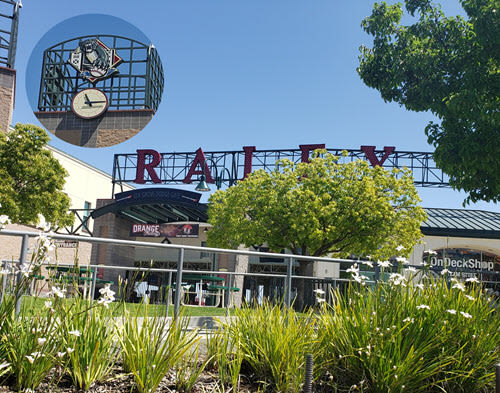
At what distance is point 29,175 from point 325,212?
15.1 meters

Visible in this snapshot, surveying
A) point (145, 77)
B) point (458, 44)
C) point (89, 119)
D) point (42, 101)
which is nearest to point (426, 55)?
point (458, 44)

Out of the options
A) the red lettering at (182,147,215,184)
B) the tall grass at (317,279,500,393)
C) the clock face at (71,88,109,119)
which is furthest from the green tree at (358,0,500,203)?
the clock face at (71,88,109,119)

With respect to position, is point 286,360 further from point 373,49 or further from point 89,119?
point 89,119

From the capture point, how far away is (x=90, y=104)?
4244 cm

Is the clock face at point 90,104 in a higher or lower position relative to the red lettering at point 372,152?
higher

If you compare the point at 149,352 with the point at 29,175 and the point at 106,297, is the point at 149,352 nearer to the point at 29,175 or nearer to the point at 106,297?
the point at 106,297

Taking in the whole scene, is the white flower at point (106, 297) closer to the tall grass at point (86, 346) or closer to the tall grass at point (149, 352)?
the tall grass at point (86, 346)

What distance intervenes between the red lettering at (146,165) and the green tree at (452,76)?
27.9 m

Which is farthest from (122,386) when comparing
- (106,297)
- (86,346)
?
(106,297)

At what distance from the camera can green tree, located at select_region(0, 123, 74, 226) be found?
26.4 metres

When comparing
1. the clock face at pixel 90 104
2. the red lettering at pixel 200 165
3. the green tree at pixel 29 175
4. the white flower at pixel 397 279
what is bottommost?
the white flower at pixel 397 279

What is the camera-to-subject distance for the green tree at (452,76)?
1364cm

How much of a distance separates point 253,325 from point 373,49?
13.3m

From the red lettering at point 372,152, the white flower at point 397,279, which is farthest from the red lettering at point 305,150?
the white flower at point 397,279
